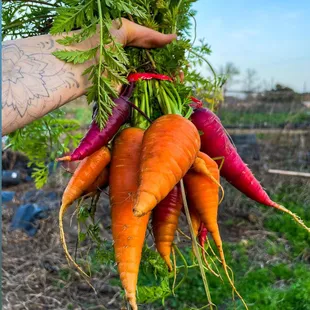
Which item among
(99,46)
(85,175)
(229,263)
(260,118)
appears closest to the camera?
(99,46)

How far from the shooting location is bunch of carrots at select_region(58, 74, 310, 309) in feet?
3.02

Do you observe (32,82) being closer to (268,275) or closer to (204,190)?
(204,190)

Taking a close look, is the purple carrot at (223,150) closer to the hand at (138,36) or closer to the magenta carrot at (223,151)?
the magenta carrot at (223,151)

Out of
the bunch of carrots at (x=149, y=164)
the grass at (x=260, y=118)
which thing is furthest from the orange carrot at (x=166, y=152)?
the grass at (x=260, y=118)

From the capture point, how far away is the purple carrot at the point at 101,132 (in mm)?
953

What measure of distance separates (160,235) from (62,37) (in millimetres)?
466

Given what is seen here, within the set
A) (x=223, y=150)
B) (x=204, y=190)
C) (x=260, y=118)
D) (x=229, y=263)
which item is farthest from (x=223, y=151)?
(x=260, y=118)

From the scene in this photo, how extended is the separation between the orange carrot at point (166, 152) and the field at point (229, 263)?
1241mm

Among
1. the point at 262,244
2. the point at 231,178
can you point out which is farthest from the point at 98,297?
the point at 231,178

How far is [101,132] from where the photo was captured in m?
0.96

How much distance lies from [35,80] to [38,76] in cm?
1

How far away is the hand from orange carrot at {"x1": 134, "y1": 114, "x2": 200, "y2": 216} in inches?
6.8

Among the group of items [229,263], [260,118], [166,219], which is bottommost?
[229,263]

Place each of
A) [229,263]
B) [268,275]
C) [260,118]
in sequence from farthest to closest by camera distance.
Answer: [260,118] → [229,263] → [268,275]
